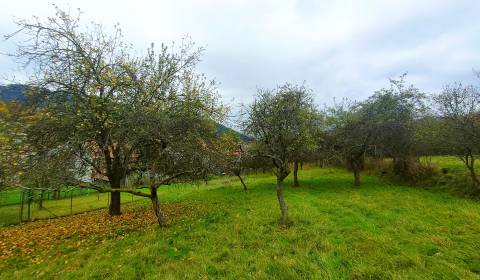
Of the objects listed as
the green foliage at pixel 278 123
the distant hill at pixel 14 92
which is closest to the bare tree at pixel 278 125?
the green foliage at pixel 278 123

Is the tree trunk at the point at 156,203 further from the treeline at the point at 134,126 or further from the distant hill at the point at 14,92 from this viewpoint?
the distant hill at the point at 14,92

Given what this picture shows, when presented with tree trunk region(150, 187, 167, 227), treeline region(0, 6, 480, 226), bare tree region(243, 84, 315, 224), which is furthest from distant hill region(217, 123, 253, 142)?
tree trunk region(150, 187, 167, 227)

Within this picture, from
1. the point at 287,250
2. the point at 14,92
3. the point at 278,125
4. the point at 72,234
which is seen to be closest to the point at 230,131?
the point at 278,125

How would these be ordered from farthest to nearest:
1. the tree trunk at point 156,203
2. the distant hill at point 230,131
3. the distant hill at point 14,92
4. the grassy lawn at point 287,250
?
the distant hill at point 230,131, the distant hill at point 14,92, the tree trunk at point 156,203, the grassy lawn at point 287,250

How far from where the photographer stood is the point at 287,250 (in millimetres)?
8453

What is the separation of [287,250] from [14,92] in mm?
15208

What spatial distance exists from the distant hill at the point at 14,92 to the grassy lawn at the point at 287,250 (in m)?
7.79

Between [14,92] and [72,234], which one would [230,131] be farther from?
[14,92]

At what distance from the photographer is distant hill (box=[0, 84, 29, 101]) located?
1329 cm

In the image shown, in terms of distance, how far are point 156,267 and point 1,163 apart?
8.72 metres

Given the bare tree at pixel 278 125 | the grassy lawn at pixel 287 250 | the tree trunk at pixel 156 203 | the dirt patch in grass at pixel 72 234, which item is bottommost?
the dirt patch in grass at pixel 72 234

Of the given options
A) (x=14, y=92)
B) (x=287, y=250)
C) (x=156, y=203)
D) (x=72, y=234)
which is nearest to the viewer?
(x=287, y=250)

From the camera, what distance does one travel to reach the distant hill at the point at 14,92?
43.6 feet

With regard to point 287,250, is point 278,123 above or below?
above
